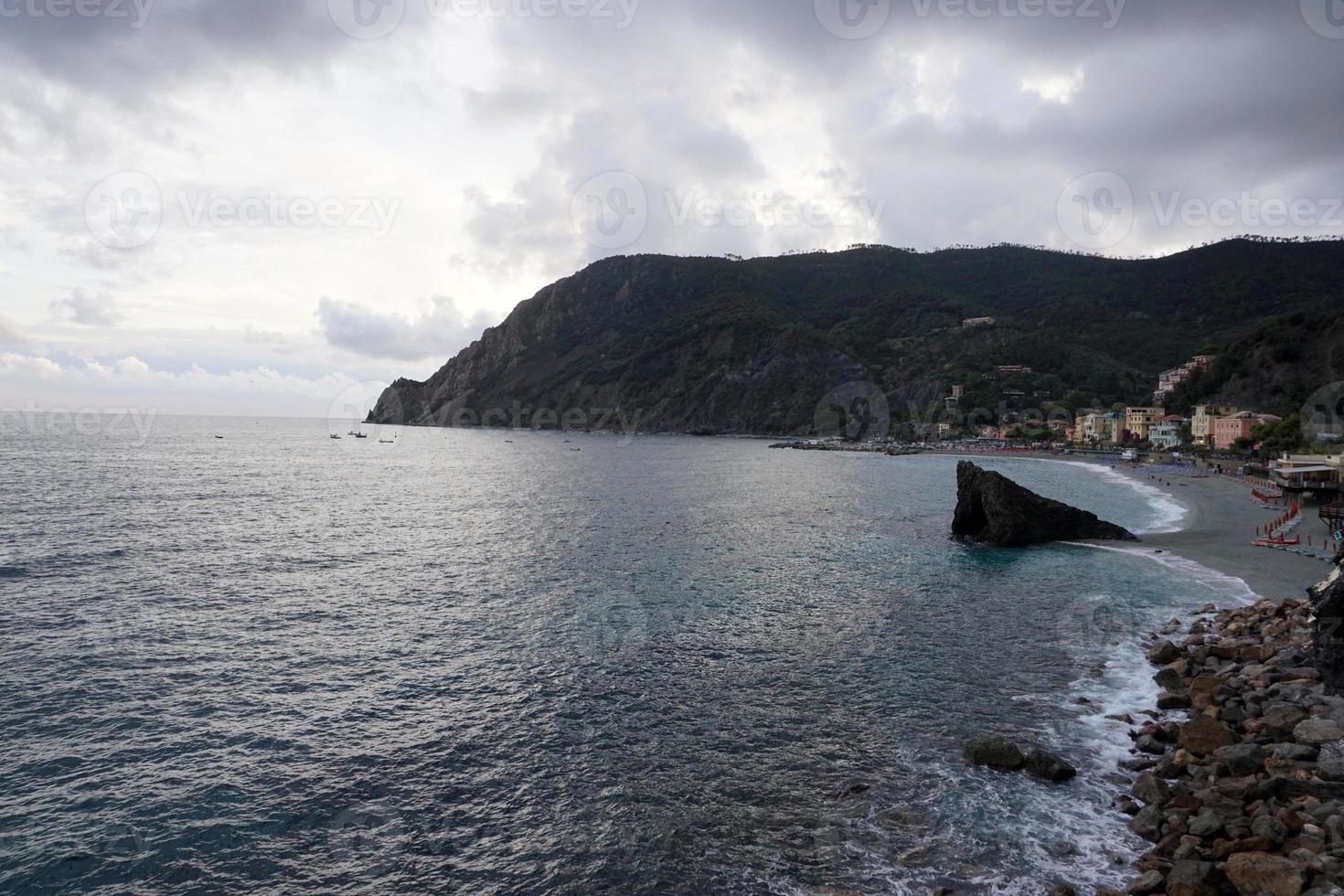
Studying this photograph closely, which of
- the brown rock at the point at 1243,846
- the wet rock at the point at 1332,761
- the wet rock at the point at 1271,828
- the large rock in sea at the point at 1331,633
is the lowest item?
the brown rock at the point at 1243,846

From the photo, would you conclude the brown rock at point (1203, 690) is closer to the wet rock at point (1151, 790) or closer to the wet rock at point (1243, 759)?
the wet rock at point (1243, 759)

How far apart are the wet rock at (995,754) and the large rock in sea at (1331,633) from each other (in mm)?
8616

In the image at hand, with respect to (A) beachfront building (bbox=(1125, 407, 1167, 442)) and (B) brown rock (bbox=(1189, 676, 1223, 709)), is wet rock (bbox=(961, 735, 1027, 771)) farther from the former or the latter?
(A) beachfront building (bbox=(1125, 407, 1167, 442))

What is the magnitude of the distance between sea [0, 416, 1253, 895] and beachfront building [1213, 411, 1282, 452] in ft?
354

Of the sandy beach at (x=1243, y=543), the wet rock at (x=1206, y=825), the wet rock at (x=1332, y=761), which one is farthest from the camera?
the sandy beach at (x=1243, y=543)

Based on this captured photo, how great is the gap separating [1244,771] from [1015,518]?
110 ft

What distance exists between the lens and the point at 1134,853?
13.3 m

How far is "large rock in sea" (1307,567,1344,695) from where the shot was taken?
17.9 m

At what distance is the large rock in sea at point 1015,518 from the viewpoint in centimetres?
4658

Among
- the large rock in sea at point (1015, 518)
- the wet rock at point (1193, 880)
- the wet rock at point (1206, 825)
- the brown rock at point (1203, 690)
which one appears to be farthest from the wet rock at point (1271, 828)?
the large rock in sea at point (1015, 518)

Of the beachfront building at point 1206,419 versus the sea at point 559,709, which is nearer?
the sea at point 559,709

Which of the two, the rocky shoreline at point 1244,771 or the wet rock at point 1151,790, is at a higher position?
the rocky shoreline at point 1244,771

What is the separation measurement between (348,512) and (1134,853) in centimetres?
5996

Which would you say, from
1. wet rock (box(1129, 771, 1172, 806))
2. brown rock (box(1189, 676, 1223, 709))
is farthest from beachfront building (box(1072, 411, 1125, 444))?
wet rock (box(1129, 771, 1172, 806))
